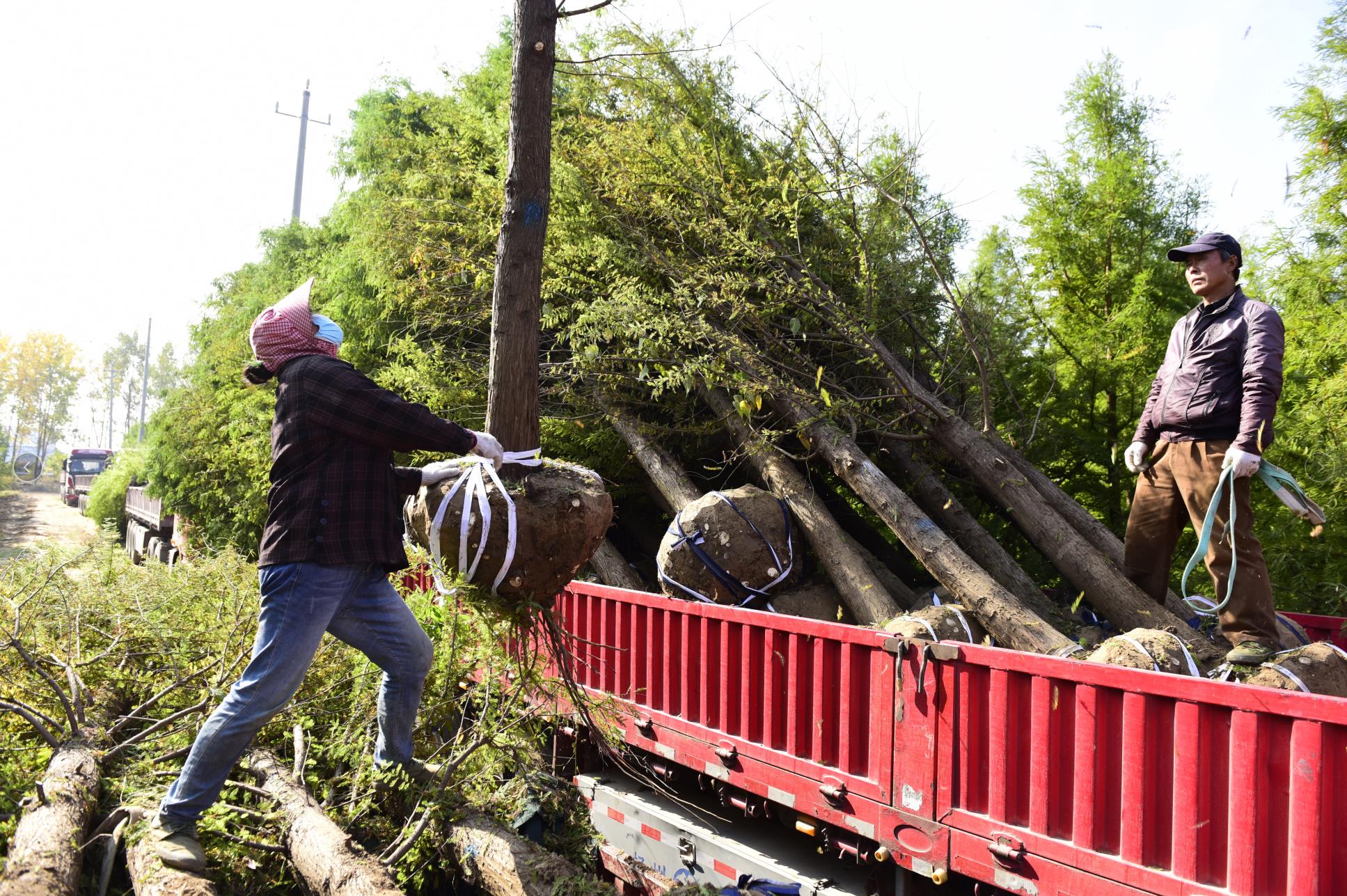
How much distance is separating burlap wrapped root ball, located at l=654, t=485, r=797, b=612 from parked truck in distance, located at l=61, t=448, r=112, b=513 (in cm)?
4129

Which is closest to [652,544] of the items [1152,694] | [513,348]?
[513,348]

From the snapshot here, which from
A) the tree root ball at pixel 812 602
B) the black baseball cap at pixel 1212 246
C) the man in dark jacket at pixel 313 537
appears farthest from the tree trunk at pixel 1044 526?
the man in dark jacket at pixel 313 537

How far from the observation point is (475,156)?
800 centimetres

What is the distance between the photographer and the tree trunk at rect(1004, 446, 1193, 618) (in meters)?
4.79

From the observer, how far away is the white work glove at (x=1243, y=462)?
363 centimetres

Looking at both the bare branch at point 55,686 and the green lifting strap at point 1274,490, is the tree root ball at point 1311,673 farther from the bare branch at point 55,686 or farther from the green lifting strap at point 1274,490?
the bare branch at point 55,686

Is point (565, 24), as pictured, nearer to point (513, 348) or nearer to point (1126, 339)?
point (513, 348)

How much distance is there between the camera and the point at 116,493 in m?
23.6

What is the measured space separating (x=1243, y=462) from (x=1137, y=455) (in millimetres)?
616

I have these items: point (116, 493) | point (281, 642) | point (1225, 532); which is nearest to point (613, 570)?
point (281, 642)

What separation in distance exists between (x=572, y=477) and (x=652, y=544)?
4.38 meters

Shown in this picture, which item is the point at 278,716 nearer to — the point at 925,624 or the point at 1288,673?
the point at 925,624

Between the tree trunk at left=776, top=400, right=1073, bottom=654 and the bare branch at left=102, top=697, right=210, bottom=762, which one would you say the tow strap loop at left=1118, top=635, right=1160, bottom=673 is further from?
the bare branch at left=102, top=697, right=210, bottom=762

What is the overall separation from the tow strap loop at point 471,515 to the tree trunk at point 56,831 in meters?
1.36
